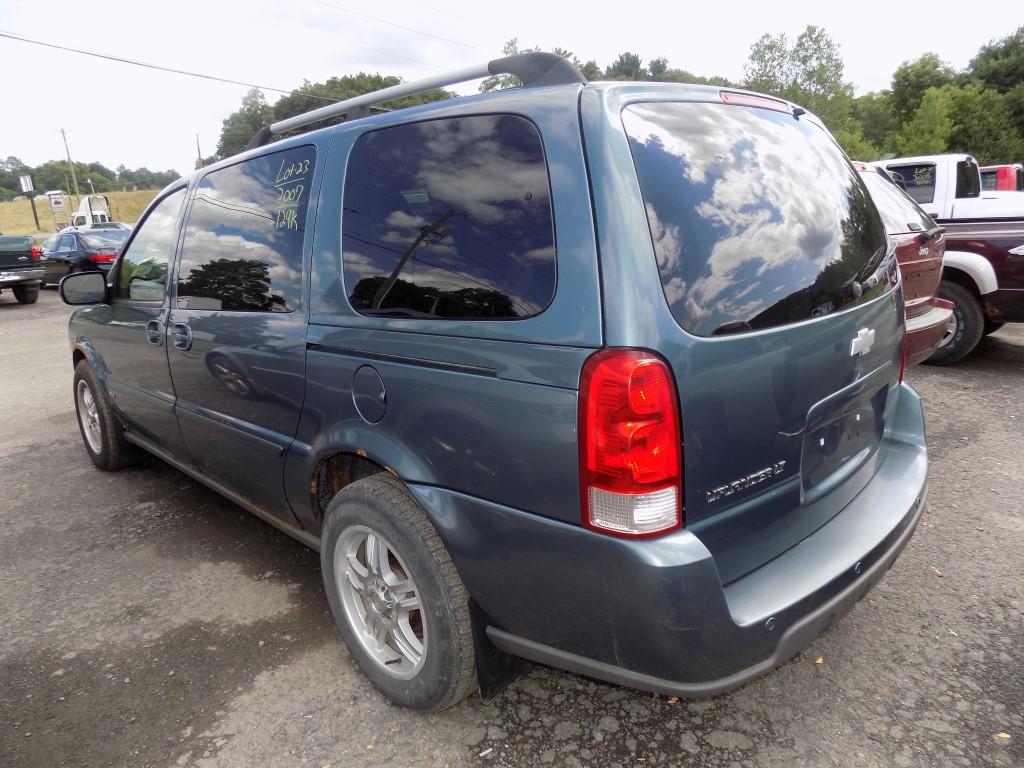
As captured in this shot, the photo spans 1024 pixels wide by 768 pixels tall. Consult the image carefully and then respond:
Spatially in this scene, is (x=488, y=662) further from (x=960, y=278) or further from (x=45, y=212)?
(x=45, y=212)

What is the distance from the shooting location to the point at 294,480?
256cm

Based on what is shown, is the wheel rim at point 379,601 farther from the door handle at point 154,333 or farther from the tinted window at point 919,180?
the tinted window at point 919,180

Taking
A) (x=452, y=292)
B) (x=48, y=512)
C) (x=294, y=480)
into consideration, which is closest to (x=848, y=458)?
(x=452, y=292)

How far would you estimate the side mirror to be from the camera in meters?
3.86

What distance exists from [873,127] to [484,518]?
7745 centimetres

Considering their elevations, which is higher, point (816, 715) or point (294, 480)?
point (294, 480)

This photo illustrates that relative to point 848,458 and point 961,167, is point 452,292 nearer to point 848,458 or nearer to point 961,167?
point 848,458

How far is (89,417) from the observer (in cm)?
466

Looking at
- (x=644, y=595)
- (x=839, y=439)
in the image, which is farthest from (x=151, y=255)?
(x=839, y=439)

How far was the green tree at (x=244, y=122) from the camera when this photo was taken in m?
60.3

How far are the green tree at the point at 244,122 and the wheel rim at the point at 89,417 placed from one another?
60453 millimetres

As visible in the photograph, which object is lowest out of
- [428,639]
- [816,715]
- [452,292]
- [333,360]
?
[816,715]

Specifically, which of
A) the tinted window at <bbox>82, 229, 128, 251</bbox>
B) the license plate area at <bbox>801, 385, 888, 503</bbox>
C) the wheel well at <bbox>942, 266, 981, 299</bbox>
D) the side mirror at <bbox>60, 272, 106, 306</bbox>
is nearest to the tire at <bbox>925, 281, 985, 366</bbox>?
the wheel well at <bbox>942, 266, 981, 299</bbox>

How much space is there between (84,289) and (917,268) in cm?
539
